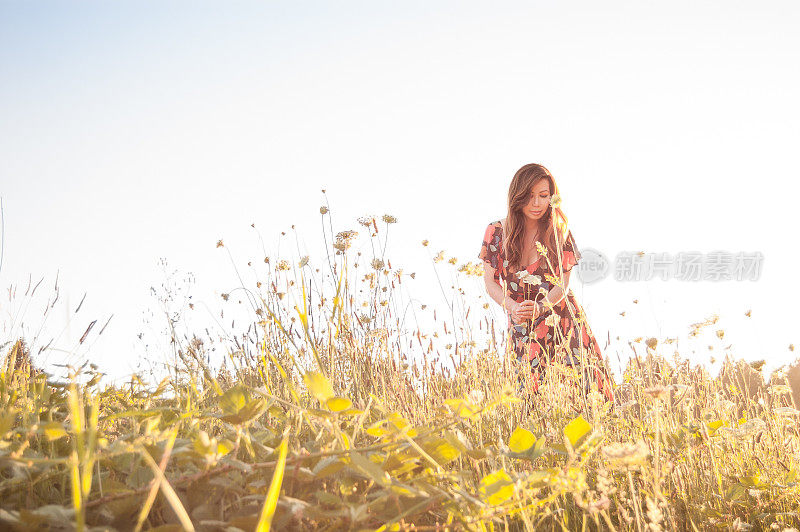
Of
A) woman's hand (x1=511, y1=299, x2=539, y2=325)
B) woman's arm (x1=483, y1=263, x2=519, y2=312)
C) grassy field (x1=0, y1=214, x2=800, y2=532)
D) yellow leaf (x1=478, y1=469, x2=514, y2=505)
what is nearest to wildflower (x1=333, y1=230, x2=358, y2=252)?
grassy field (x1=0, y1=214, x2=800, y2=532)

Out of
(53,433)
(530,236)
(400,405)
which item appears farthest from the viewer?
(530,236)

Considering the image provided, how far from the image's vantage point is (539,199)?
3.79 m

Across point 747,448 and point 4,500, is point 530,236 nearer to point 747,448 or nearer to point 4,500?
point 747,448

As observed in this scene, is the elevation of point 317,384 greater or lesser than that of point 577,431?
greater

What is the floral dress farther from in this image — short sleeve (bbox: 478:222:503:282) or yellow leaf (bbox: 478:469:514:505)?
yellow leaf (bbox: 478:469:514:505)

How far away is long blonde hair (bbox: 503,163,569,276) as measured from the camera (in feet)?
12.5

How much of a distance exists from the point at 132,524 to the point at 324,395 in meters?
0.36

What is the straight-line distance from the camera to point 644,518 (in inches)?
61.9

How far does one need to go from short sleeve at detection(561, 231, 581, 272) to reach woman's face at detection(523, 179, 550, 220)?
0.84 ft

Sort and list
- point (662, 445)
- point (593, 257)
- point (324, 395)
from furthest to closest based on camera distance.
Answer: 1. point (593, 257)
2. point (662, 445)
3. point (324, 395)

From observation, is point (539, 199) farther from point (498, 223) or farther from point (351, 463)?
point (351, 463)

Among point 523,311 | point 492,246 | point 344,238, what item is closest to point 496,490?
point 344,238

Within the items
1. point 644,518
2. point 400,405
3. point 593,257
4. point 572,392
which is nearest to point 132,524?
point 644,518

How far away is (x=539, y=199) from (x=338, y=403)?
2.98 m
